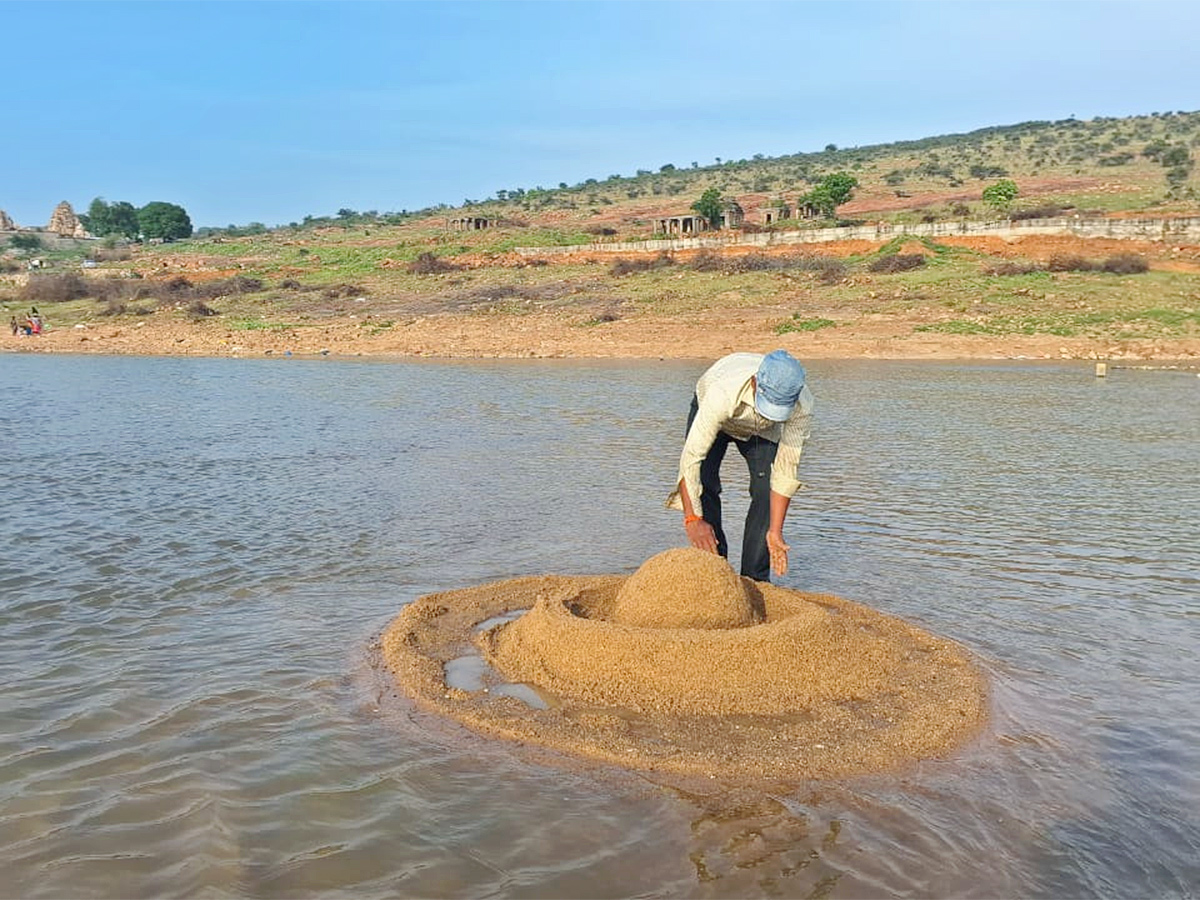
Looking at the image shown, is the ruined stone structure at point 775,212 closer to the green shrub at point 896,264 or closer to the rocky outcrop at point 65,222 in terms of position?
the green shrub at point 896,264

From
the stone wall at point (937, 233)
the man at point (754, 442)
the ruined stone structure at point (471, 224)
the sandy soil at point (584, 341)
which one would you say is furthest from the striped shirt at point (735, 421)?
the ruined stone structure at point (471, 224)

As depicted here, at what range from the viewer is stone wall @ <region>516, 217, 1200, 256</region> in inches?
1254

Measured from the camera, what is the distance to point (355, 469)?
9875 mm

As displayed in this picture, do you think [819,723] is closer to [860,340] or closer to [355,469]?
[355,469]

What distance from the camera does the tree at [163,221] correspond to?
8325 centimetres

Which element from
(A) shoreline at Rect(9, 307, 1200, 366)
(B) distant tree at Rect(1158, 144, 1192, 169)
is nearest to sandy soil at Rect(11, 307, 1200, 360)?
(A) shoreline at Rect(9, 307, 1200, 366)

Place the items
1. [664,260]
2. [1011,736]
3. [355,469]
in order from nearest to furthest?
[1011,736] < [355,469] < [664,260]

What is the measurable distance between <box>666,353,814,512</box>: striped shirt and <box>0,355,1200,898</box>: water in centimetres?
133

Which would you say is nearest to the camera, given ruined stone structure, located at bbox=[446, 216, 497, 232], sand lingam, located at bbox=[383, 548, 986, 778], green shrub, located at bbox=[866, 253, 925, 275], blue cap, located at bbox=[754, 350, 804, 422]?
sand lingam, located at bbox=[383, 548, 986, 778]

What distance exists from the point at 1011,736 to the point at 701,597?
139 centimetres

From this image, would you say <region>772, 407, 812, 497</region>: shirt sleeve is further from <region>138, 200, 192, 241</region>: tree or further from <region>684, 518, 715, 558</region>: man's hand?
<region>138, 200, 192, 241</region>: tree

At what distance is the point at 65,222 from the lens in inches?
4013

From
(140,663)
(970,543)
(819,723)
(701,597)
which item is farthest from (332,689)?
(970,543)

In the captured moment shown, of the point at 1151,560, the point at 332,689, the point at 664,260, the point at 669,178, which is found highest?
the point at 669,178
